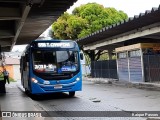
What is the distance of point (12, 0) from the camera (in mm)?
12766

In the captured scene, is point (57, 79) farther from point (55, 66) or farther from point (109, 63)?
point (109, 63)

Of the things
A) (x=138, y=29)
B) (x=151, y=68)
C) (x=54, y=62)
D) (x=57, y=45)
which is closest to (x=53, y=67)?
(x=54, y=62)

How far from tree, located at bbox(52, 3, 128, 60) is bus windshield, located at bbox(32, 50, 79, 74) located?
2709 centimetres

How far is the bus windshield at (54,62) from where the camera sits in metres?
17.1

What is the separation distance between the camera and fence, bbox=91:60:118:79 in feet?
107

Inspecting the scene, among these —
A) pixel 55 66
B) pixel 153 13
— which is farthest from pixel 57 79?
pixel 153 13

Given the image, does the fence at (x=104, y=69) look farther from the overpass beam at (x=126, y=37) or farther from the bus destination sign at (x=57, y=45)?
the bus destination sign at (x=57, y=45)

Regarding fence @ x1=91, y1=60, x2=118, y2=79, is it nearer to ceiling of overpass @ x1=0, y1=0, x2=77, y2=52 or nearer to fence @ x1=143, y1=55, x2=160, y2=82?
fence @ x1=143, y1=55, x2=160, y2=82

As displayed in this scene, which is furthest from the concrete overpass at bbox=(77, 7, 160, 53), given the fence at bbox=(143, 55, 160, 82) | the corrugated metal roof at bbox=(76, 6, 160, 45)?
the fence at bbox=(143, 55, 160, 82)

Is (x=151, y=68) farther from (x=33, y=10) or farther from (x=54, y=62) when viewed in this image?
(x=33, y=10)

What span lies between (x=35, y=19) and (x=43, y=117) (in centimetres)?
720

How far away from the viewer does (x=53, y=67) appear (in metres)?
17.1

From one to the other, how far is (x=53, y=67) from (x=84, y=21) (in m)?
28.6

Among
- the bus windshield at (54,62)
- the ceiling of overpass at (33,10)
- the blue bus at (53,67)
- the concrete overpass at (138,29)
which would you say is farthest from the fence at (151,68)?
the ceiling of overpass at (33,10)
